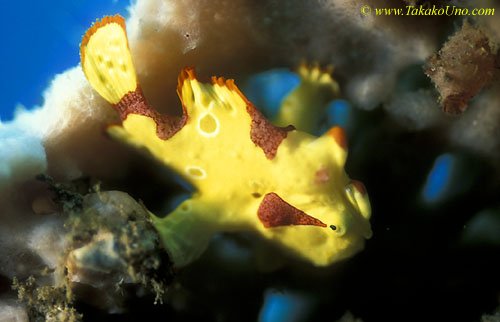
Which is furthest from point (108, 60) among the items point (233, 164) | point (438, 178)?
point (438, 178)

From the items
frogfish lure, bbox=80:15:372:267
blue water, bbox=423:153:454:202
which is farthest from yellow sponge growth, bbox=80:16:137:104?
blue water, bbox=423:153:454:202

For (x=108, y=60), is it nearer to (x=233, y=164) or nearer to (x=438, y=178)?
(x=233, y=164)

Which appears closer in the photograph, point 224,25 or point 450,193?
point 224,25

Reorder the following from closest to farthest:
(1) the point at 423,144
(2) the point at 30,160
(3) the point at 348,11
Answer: (2) the point at 30,160 → (3) the point at 348,11 → (1) the point at 423,144

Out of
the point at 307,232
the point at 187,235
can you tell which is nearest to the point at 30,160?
the point at 187,235

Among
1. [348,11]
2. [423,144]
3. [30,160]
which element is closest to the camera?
[30,160]

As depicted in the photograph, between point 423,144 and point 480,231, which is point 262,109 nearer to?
point 423,144

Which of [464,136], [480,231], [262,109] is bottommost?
[480,231]

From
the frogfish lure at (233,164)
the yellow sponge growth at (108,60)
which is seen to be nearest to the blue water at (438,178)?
the frogfish lure at (233,164)
